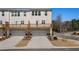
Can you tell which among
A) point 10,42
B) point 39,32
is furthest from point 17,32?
point 39,32

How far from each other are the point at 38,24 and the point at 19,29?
0.59 m

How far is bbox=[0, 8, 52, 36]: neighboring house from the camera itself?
8.44 metres

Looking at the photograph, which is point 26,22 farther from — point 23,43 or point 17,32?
point 23,43

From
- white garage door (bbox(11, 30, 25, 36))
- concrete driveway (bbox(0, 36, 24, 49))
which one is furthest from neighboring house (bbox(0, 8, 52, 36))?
concrete driveway (bbox(0, 36, 24, 49))

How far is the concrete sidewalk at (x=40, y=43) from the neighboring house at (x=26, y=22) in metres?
0.15

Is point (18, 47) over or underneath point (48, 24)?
underneath

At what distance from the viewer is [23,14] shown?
8516 millimetres

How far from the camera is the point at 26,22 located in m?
8.52

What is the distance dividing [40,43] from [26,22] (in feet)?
2.52

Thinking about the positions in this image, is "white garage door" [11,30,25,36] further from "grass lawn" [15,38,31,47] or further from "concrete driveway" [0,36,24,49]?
"grass lawn" [15,38,31,47]

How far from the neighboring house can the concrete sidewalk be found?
154 millimetres

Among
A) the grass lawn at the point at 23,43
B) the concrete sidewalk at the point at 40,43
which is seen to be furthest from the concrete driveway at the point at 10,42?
the concrete sidewalk at the point at 40,43
